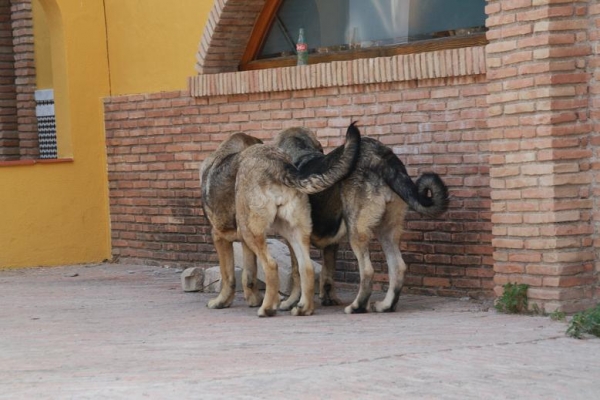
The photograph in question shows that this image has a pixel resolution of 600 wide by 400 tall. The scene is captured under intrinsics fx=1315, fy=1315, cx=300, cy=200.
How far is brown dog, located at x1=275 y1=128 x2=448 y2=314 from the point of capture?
29.3 feet

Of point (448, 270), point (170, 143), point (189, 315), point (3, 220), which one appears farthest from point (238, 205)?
point (3, 220)

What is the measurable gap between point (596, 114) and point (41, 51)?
10186 mm

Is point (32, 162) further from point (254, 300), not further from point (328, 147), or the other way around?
point (254, 300)

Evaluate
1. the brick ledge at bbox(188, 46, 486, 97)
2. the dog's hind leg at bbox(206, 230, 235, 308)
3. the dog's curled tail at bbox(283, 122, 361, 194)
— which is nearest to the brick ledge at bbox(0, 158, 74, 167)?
the brick ledge at bbox(188, 46, 486, 97)

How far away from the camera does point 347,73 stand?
35.1 ft

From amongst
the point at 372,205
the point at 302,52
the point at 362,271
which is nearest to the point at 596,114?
the point at 372,205

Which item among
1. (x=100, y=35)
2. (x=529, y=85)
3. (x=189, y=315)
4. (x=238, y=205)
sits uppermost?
(x=100, y=35)

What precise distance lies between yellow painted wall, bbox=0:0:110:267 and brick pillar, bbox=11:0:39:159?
3.26 meters

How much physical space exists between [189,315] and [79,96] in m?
4.80

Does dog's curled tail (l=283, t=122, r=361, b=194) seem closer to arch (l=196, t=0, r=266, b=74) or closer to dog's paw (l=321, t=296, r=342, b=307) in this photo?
dog's paw (l=321, t=296, r=342, b=307)

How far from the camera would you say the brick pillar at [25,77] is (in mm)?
17031

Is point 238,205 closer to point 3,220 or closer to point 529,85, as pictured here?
point 529,85

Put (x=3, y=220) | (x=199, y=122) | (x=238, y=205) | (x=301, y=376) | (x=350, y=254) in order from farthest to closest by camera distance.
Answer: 1. (x=3, y=220)
2. (x=199, y=122)
3. (x=350, y=254)
4. (x=238, y=205)
5. (x=301, y=376)

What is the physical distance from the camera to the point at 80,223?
45.3 feet
